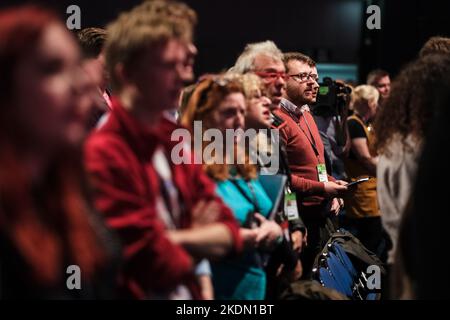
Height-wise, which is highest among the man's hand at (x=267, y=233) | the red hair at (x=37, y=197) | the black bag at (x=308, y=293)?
the red hair at (x=37, y=197)

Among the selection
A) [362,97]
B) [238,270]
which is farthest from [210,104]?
[362,97]

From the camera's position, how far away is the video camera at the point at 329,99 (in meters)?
6.01

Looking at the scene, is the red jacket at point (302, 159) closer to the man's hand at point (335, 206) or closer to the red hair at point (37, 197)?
the man's hand at point (335, 206)

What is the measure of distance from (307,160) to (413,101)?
170 cm

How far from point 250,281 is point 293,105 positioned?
1963mm

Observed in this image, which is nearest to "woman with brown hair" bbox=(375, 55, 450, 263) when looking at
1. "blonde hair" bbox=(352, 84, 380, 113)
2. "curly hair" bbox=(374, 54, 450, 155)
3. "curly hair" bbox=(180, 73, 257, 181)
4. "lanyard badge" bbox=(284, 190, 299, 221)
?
"curly hair" bbox=(374, 54, 450, 155)

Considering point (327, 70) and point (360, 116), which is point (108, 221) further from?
point (327, 70)

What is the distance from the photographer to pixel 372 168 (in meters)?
6.29

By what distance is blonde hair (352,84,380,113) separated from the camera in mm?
6675

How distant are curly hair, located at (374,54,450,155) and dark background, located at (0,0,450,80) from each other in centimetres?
589

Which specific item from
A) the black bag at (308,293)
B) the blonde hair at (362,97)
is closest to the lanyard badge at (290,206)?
the black bag at (308,293)

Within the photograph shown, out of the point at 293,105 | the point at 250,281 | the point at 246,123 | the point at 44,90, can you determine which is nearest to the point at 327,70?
the point at 293,105

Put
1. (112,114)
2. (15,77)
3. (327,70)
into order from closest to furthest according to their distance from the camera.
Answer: (15,77), (112,114), (327,70)

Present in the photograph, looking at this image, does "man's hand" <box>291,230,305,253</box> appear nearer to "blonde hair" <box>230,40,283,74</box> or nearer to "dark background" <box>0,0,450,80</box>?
"blonde hair" <box>230,40,283,74</box>
